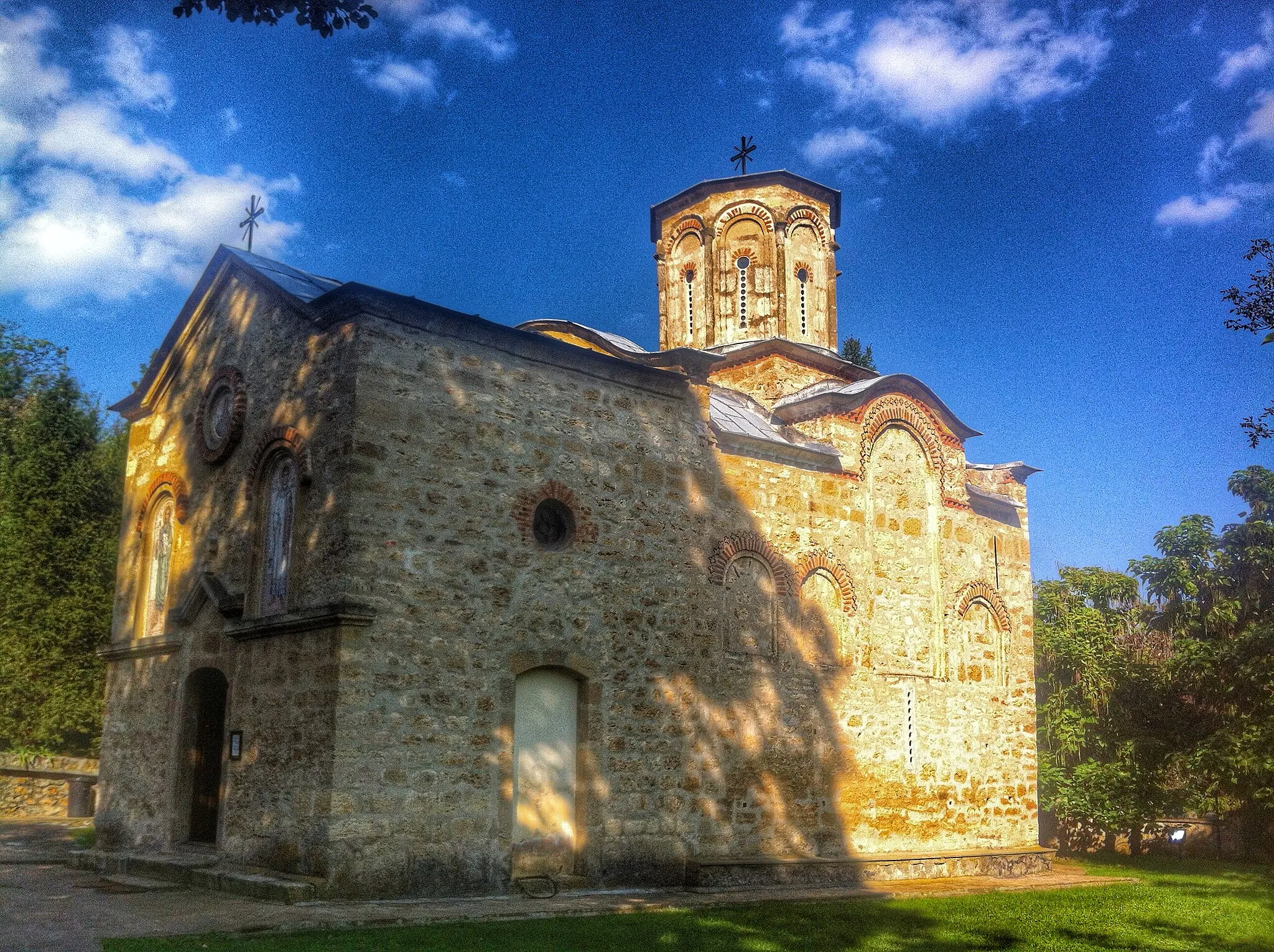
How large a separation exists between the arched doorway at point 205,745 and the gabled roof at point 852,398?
7444mm

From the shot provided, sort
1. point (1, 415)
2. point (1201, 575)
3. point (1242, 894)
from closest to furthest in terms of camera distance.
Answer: point (1242, 894) → point (1201, 575) → point (1, 415)

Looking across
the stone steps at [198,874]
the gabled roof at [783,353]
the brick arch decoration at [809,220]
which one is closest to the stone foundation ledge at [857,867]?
the stone steps at [198,874]

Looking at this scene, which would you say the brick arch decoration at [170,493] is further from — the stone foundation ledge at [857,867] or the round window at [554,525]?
the stone foundation ledge at [857,867]

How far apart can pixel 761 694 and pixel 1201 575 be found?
9.60 meters

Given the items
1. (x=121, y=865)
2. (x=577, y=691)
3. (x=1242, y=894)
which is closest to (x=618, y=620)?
(x=577, y=691)

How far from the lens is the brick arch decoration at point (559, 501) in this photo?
1062 centimetres

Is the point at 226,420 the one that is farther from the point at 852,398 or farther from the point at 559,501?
the point at 852,398

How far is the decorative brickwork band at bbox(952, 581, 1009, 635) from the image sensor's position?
15.0 meters

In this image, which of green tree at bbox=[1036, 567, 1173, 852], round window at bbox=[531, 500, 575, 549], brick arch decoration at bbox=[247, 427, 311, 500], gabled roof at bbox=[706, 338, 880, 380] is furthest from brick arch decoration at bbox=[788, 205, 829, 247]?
brick arch decoration at bbox=[247, 427, 311, 500]

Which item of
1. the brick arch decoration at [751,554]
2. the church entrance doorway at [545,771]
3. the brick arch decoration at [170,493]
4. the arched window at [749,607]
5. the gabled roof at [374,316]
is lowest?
the church entrance doorway at [545,771]

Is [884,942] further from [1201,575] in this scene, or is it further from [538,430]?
[1201,575]

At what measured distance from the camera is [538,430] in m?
11.0

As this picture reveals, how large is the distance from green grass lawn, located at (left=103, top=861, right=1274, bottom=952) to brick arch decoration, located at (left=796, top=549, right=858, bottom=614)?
12.2 ft

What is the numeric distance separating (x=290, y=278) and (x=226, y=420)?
66.3 inches
